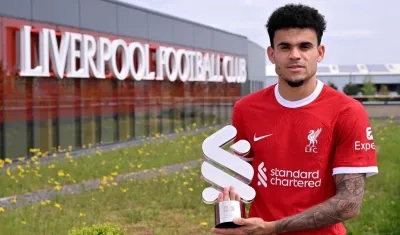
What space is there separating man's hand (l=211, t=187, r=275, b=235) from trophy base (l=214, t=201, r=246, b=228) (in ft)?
0.08

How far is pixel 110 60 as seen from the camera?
21844 mm

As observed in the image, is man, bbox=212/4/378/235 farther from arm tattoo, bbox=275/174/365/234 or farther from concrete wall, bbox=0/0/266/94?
concrete wall, bbox=0/0/266/94

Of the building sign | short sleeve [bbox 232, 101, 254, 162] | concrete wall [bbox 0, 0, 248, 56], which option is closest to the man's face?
short sleeve [bbox 232, 101, 254, 162]

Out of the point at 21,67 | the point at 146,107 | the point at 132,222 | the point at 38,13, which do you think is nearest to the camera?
the point at 132,222

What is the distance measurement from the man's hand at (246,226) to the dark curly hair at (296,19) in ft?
2.13

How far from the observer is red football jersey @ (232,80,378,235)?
2.74 m

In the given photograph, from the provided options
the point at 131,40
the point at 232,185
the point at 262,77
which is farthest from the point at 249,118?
the point at 262,77

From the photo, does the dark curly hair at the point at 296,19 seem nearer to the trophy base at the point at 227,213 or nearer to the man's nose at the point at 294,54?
the man's nose at the point at 294,54

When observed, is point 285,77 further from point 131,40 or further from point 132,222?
point 131,40

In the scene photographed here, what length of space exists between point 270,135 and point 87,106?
18542mm

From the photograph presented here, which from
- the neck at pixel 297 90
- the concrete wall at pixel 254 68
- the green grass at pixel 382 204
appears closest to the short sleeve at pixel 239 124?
the neck at pixel 297 90

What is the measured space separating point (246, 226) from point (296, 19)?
82 centimetres

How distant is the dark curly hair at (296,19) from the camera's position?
2.76 metres

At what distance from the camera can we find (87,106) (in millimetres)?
21031
